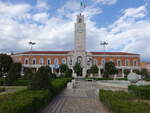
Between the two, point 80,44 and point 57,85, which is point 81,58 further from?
point 57,85

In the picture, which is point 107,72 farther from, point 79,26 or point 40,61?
point 40,61

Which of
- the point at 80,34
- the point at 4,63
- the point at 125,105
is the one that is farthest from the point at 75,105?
the point at 80,34

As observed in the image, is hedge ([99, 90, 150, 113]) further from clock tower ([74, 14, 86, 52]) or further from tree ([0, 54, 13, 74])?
clock tower ([74, 14, 86, 52])

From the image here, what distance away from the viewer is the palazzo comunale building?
5606 centimetres

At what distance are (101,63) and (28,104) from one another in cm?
5232

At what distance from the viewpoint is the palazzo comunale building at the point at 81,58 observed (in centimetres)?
5606

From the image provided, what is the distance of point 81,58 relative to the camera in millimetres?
56312

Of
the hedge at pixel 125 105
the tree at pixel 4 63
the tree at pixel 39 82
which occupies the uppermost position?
the tree at pixel 4 63

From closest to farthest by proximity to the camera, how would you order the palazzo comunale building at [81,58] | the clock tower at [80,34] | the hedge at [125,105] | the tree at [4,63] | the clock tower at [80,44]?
the hedge at [125,105]
the tree at [4,63]
the clock tower at [80,44]
the palazzo comunale building at [81,58]
the clock tower at [80,34]

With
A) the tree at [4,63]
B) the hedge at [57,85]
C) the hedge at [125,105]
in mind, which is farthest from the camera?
the tree at [4,63]

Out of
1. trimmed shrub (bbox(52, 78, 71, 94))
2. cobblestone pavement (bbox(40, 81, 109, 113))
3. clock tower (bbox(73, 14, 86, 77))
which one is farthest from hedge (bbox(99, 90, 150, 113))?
clock tower (bbox(73, 14, 86, 77))

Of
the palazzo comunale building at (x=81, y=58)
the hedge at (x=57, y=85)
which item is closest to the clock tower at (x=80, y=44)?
the palazzo comunale building at (x=81, y=58)

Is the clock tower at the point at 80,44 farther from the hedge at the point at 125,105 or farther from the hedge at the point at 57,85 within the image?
the hedge at the point at 125,105

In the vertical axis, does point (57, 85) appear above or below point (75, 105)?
above
